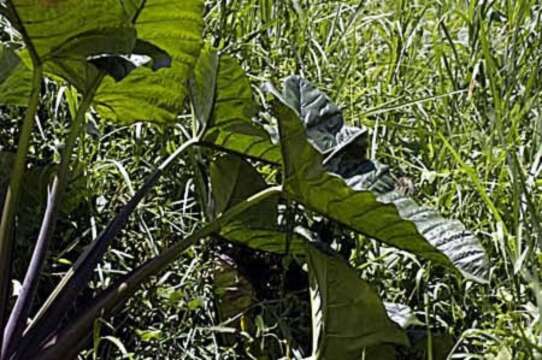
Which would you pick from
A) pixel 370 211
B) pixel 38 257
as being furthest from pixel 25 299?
pixel 370 211

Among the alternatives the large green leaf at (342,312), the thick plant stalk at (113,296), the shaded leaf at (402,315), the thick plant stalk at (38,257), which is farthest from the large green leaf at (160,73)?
the shaded leaf at (402,315)

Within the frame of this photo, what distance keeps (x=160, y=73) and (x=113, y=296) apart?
368 millimetres

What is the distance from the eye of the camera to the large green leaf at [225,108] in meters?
1.75

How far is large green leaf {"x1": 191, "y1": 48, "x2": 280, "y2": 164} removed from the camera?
175 cm

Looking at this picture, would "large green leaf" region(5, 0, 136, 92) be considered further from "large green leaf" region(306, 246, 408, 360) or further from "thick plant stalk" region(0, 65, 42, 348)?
"large green leaf" region(306, 246, 408, 360)

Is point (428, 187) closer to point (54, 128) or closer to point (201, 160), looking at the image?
point (201, 160)

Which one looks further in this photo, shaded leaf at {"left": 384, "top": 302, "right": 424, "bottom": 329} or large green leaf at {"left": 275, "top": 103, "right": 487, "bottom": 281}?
shaded leaf at {"left": 384, "top": 302, "right": 424, "bottom": 329}

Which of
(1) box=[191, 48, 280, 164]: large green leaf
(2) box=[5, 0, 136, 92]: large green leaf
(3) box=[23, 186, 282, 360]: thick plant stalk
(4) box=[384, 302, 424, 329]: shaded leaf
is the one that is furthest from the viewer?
(1) box=[191, 48, 280, 164]: large green leaf

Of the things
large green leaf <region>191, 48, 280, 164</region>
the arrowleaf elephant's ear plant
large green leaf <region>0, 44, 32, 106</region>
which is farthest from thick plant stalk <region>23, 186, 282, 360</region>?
large green leaf <region>0, 44, 32, 106</region>

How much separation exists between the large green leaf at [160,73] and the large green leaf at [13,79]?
0.13 m

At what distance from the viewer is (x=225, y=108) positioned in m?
→ 1.76

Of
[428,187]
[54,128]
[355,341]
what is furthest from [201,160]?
[355,341]

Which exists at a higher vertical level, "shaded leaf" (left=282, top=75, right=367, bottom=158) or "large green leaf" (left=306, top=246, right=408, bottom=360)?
"shaded leaf" (left=282, top=75, right=367, bottom=158)

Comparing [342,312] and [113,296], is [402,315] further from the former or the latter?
[113,296]
